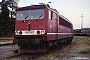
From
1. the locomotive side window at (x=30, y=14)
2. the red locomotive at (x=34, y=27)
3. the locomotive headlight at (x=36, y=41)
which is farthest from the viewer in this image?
the locomotive side window at (x=30, y=14)

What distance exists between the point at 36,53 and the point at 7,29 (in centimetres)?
3614

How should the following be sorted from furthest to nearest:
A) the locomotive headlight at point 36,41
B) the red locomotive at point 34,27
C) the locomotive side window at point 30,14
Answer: the locomotive side window at point 30,14 → the red locomotive at point 34,27 → the locomotive headlight at point 36,41

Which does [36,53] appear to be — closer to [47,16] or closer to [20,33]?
[20,33]

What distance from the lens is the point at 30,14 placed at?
43.8 ft

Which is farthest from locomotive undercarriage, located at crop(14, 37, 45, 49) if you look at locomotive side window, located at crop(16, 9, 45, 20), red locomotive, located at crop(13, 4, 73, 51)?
locomotive side window, located at crop(16, 9, 45, 20)

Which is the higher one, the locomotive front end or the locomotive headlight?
the locomotive front end

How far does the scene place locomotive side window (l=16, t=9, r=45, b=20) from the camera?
1304cm

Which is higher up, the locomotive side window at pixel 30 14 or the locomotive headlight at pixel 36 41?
the locomotive side window at pixel 30 14

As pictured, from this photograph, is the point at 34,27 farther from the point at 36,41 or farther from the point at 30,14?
the point at 30,14

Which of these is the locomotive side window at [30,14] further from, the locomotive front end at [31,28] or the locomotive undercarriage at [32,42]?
the locomotive undercarriage at [32,42]

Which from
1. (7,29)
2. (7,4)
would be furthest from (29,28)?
(7,4)

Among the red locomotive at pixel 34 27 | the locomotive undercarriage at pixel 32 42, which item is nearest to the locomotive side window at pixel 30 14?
the red locomotive at pixel 34 27

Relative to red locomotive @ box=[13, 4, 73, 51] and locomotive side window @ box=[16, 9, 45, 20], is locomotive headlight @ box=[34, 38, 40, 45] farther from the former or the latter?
locomotive side window @ box=[16, 9, 45, 20]

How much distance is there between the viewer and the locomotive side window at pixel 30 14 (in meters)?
13.0
